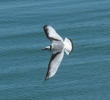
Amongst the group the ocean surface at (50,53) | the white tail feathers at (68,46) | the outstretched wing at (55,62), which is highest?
the white tail feathers at (68,46)

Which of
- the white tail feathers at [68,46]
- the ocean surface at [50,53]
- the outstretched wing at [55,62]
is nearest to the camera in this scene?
the outstretched wing at [55,62]

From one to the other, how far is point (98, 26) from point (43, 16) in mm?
10334

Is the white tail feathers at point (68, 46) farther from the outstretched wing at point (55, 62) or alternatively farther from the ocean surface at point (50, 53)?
the ocean surface at point (50, 53)

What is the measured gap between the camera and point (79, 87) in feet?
181

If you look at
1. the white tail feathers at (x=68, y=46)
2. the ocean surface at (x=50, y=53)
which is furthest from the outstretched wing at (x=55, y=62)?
the ocean surface at (x=50, y=53)

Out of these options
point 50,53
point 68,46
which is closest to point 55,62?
point 68,46

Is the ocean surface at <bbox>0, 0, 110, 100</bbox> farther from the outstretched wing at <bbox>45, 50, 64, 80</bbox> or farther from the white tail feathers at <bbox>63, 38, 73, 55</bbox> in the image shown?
the outstretched wing at <bbox>45, 50, 64, 80</bbox>

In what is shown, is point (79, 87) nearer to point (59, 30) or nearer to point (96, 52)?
point (96, 52)

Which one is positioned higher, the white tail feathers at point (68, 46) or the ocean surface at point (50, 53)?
the white tail feathers at point (68, 46)

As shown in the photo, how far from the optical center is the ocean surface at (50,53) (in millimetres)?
55844

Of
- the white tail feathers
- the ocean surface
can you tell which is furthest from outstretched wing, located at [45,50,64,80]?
the ocean surface

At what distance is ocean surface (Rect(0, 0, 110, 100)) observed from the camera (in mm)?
55844

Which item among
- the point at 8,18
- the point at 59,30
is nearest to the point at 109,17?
the point at 59,30

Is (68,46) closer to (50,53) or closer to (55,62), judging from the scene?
→ (55,62)
